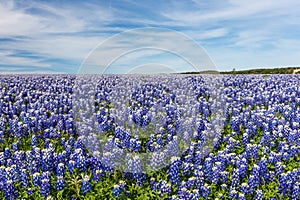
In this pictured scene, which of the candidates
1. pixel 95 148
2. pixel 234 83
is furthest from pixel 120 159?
pixel 234 83

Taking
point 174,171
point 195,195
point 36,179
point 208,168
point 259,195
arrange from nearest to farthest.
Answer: point 195,195 < point 259,195 < point 36,179 < point 174,171 < point 208,168

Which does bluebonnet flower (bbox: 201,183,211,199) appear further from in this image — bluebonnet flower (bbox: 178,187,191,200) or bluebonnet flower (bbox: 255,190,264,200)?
bluebonnet flower (bbox: 255,190,264,200)

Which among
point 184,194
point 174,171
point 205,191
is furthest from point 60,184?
point 205,191

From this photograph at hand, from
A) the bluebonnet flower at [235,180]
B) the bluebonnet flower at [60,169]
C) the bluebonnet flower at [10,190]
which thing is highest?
the bluebonnet flower at [60,169]

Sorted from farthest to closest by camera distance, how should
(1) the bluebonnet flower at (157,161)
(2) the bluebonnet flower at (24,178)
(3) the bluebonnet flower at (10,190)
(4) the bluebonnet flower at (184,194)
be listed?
(1) the bluebonnet flower at (157,161) → (2) the bluebonnet flower at (24,178) → (3) the bluebonnet flower at (10,190) → (4) the bluebonnet flower at (184,194)

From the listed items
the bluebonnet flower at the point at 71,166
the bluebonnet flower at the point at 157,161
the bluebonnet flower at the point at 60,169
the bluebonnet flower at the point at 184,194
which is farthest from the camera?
the bluebonnet flower at the point at 157,161

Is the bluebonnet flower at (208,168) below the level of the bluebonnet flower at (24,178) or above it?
above

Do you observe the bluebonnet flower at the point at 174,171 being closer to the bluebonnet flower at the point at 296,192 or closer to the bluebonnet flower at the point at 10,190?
the bluebonnet flower at the point at 296,192

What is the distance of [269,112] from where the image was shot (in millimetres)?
9812

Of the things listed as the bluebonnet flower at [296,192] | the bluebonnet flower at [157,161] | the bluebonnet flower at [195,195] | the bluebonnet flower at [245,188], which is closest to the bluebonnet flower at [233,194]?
the bluebonnet flower at [245,188]

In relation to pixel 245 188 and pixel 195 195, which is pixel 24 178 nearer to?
pixel 195 195

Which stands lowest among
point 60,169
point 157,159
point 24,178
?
point 24,178

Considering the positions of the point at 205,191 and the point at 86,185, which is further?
the point at 86,185

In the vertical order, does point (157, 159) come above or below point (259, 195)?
above
